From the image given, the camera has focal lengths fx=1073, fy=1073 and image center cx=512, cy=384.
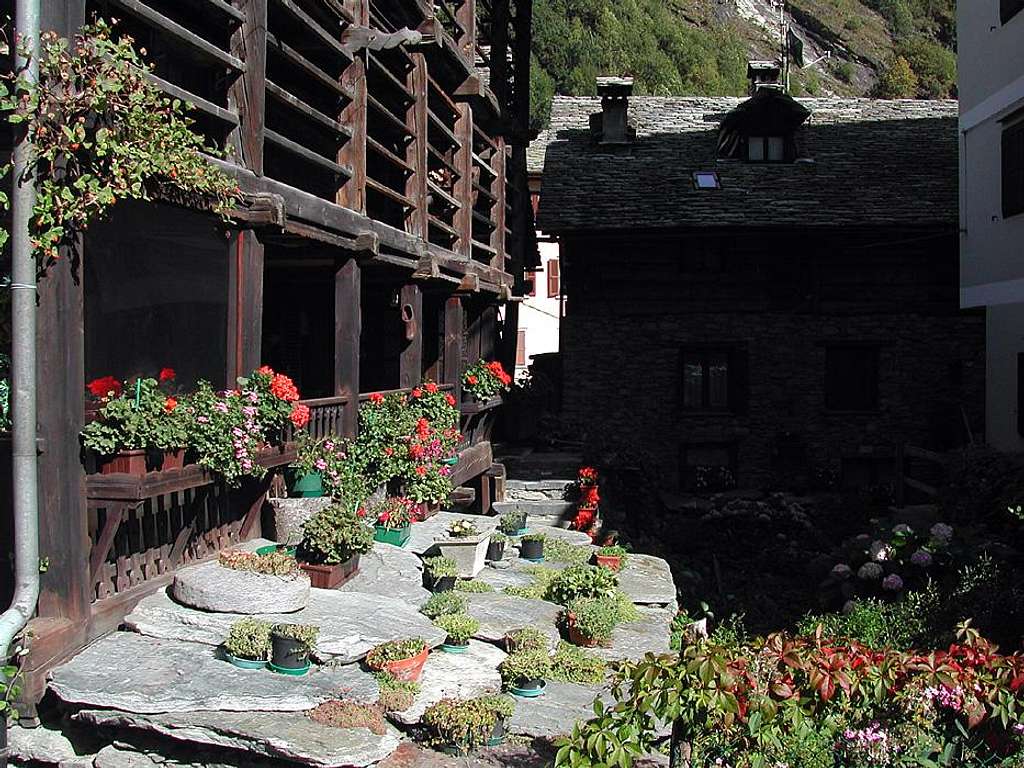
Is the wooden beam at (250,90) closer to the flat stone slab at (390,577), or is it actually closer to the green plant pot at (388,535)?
the flat stone slab at (390,577)

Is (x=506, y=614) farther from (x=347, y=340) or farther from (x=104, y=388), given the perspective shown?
(x=104, y=388)

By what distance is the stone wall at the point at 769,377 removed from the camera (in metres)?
21.1

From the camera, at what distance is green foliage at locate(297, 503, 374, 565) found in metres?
8.06

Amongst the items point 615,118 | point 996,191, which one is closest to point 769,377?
point 615,118

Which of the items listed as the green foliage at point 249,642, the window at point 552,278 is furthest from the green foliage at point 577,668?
the window at point 552,278

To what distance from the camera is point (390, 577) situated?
8859 millimetres

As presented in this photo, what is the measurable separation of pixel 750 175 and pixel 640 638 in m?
14.9

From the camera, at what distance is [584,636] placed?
852 centimetres

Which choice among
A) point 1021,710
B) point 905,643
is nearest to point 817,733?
point 1021,710

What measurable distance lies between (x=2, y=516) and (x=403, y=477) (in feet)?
15.6

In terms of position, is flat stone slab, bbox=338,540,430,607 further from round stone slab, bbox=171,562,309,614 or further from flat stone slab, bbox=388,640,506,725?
round stone slab, bbox=171,562,309,614

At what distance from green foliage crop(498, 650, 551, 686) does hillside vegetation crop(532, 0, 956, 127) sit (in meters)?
34.3

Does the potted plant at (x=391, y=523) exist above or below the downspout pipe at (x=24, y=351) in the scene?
below

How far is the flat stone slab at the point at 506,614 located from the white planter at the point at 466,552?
0.59 meters
